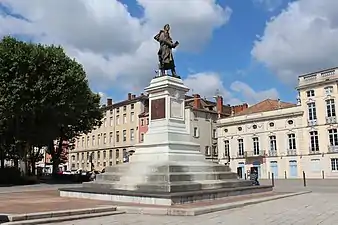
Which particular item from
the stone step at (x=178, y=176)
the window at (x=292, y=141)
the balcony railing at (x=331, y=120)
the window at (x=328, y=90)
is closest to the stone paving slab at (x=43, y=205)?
the stone step at (x=178, y=176)

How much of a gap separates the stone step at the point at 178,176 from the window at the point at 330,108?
33.2 metres

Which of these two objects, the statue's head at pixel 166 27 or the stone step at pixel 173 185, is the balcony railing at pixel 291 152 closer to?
the stone step at pixel 173 185

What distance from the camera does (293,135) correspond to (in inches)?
1996

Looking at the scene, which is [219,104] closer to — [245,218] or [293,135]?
[293,135]

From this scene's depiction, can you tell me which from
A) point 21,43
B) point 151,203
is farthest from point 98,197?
point 21,43

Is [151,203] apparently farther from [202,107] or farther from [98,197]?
[202,107]

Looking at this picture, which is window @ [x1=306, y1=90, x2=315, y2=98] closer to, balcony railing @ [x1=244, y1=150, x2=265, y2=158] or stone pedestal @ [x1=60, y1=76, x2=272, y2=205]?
balcony railing @ [x1=244, y1=150, x2=265, y2=158]

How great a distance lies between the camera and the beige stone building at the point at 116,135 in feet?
226

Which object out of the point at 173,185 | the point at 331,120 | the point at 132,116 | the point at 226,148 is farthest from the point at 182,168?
the point at 132,116

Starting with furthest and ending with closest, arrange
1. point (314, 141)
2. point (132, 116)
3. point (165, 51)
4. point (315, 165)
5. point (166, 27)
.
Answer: point (132, 116)
point (314, 141)
point (315, 165)
point (166, 27)
point (165, 51)

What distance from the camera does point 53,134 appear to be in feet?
115

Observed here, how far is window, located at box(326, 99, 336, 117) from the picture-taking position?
1857 inches

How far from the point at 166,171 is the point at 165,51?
24.9 ft

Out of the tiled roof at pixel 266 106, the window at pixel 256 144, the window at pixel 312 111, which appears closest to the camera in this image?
the window at pixel 312 111
